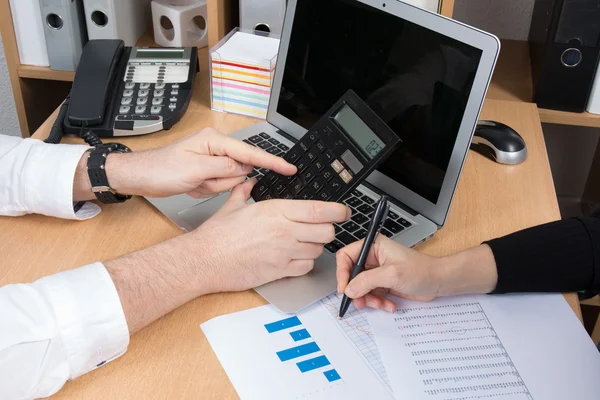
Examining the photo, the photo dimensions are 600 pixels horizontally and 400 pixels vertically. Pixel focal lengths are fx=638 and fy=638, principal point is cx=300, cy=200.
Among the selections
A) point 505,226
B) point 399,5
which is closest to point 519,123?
point 505,226

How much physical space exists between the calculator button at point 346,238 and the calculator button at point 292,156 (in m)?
0.12

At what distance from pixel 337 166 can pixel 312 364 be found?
0.26 m

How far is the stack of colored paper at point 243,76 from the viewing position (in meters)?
1.18

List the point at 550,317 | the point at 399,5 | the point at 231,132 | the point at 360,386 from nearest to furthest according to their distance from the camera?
the point at 360,386
the point at 550,317
the point at 399,5
the point at 231,132

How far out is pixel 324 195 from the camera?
0.83 m

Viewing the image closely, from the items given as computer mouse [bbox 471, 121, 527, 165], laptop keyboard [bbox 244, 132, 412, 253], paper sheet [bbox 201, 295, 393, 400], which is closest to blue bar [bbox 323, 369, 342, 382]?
paper sheet [bbox 201, 295, 393, 400]

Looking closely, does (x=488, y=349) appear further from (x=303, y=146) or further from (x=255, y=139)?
(x=255, y=139)

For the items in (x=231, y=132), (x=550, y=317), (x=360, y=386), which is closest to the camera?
(x=360, y=386)

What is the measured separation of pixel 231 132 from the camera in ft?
3.84

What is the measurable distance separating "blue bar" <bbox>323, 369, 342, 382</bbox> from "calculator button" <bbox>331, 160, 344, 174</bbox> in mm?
259

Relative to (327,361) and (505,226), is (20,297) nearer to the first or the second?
(327,361)

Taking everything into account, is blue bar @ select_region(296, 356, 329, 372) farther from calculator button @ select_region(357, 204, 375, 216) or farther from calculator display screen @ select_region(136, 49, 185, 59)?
calculator display screen @ select_region(136, 49, 185, 59)

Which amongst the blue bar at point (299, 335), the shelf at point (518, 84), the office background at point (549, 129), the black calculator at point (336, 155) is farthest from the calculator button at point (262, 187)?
the office background at point (549, 129)

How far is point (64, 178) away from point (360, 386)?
531mm
